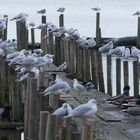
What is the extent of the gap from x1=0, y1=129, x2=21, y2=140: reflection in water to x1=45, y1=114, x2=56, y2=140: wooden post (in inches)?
146

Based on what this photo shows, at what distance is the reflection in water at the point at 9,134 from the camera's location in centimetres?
1265

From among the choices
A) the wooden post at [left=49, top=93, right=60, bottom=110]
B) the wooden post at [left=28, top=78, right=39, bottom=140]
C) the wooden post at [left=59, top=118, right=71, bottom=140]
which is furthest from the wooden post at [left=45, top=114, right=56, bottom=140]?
the wooden post at [left=28, top=78, right=39, bottom=140]

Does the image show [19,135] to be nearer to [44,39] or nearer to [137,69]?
[137,69]

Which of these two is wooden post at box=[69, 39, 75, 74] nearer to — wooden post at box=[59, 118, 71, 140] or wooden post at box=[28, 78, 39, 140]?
wooden post at box=[28, 78, 39, 140]

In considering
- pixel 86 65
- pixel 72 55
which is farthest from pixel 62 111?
pixel 72 55

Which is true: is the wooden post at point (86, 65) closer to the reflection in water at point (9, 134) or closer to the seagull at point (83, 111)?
the reflection in water at point (9, 134)

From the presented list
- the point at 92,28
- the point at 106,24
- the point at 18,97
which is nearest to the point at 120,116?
the point at 18,97

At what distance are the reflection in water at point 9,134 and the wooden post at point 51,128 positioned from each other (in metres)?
3.70

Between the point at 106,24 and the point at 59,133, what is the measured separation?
134 ft

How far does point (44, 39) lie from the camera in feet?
72.1

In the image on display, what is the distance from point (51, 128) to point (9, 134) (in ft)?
12.7

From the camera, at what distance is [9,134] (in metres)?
12.7

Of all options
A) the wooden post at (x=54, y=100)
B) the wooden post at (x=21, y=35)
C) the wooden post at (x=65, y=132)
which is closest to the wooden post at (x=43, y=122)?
the wooden post at (x=65, y=132)

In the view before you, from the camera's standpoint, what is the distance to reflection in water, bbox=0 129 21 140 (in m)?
12.6
